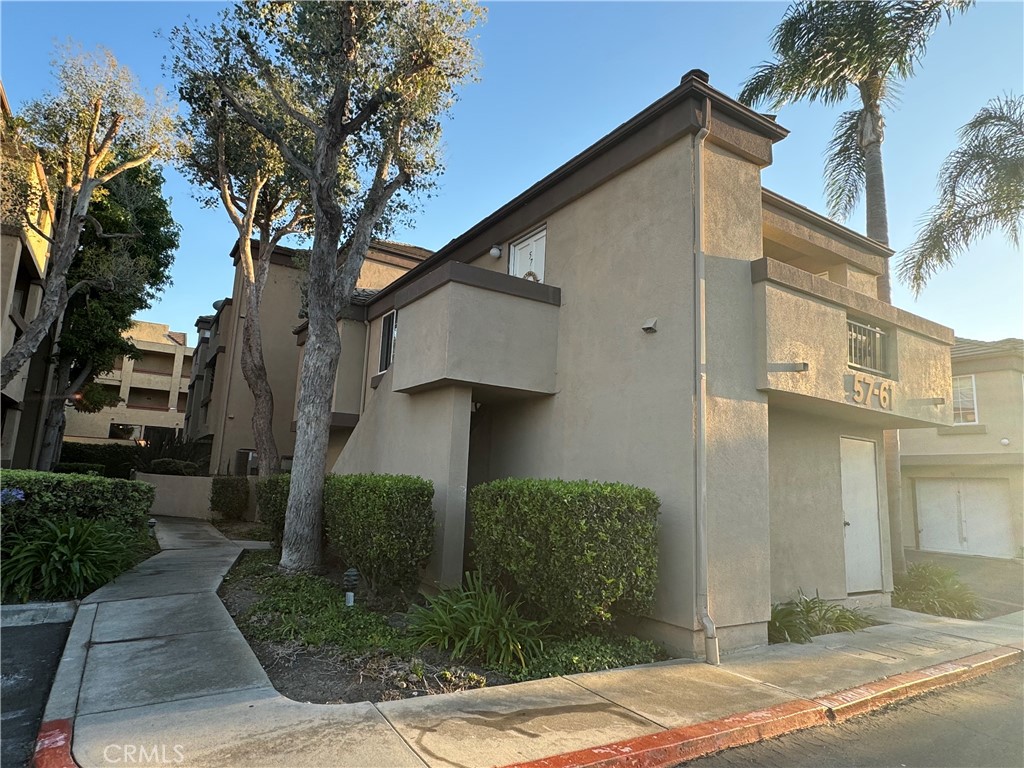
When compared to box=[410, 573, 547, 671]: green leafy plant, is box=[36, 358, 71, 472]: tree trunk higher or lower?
higher

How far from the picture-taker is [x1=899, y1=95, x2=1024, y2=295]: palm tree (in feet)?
42.9

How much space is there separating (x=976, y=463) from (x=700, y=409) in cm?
1466

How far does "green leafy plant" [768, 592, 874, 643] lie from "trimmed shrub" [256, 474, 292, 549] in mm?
7847

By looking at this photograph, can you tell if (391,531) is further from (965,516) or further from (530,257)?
(965,516)

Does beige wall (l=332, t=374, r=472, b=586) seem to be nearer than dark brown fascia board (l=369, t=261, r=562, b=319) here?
Yes

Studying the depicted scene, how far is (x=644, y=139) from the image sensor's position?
7801 millimetres

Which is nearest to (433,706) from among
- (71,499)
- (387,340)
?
(71,499)

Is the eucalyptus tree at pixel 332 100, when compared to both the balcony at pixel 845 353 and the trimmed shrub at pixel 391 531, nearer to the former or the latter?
the trimmed shrub at pixel 391 531

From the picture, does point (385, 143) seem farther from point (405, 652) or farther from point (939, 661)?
point (939, 661)

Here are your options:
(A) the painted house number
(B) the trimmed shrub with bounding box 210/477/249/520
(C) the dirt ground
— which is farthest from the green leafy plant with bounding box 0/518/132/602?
(A) the painted house number

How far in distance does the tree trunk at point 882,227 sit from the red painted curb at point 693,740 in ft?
22.9

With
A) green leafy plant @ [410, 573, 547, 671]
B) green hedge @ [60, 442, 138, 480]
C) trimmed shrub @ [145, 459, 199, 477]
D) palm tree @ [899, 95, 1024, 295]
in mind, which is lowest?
green leafy plant @ [410, 573, 547, 671]

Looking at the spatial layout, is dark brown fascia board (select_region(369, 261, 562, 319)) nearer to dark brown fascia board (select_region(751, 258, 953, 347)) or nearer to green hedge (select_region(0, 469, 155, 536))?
dark brown fascia board (select_region(751, 258, 953, 347))

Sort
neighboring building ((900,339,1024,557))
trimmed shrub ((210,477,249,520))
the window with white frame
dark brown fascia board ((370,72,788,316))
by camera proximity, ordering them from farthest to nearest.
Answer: trimmed shrub ((210,477,249,520)) → the window with white frame → neighboring building ((900,339,1024,557)) → dark brown fascia board ((370,72,788,316))
